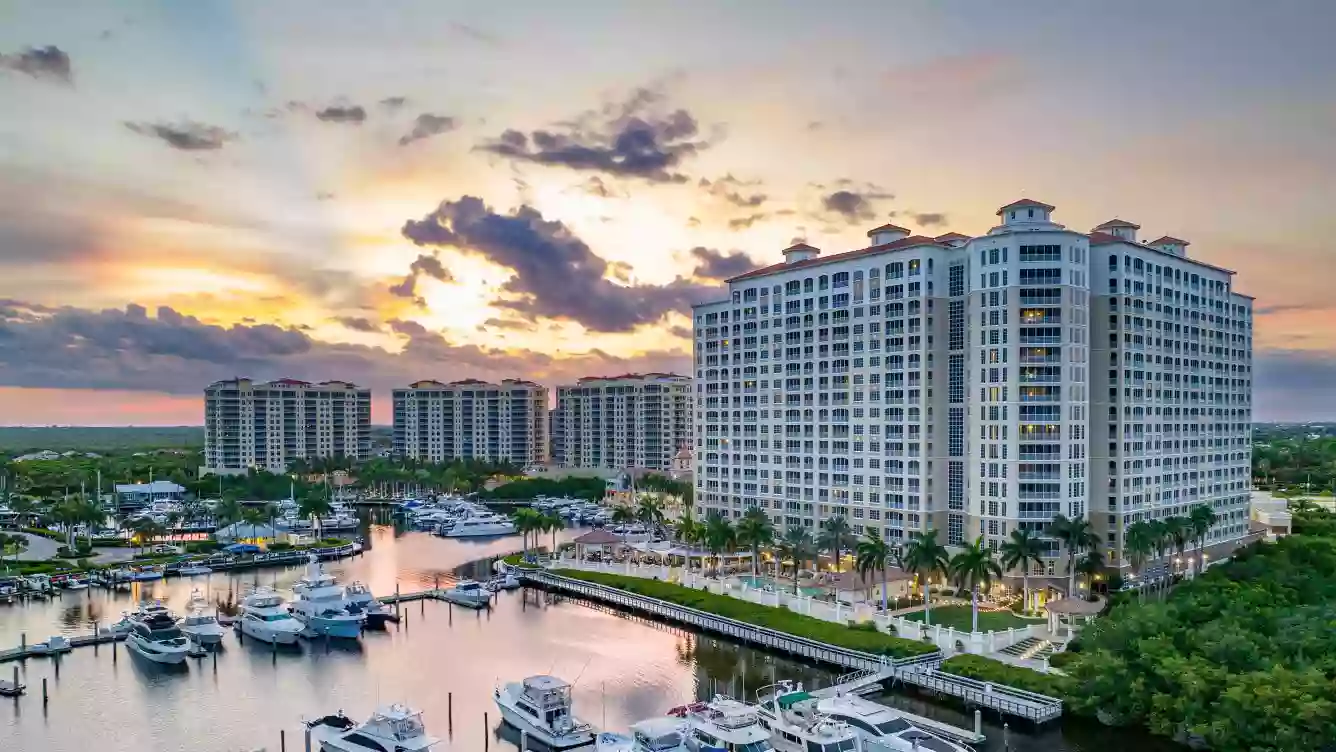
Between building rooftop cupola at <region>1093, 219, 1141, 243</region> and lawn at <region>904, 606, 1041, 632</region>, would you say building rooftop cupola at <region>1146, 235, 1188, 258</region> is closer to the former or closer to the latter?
building rooftop cupola at <region>1093, 219, 1141, 243</region>

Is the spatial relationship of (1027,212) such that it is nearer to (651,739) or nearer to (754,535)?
(754,535)

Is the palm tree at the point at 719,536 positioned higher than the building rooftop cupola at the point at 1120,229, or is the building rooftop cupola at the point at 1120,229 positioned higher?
the building rooftop cupola at the point at 1120,229

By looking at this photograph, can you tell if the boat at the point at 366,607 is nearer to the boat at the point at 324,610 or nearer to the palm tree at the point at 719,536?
the boat at the point at 324,610

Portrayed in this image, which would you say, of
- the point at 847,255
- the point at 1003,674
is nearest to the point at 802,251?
the point at 847,255

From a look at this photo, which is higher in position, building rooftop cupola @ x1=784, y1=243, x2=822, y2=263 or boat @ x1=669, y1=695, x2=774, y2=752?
building rooftop cupola @ x1=784, y1=243, x2=822, y2=263

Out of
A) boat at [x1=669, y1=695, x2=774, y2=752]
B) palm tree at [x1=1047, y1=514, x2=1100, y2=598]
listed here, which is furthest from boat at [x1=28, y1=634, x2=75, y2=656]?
palm tree at [x1=1047, y1=514, x2=1100, y2=598]

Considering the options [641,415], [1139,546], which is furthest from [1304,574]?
[641,415]

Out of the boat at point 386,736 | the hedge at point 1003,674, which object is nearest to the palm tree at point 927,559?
the hedge at point 1003,674
